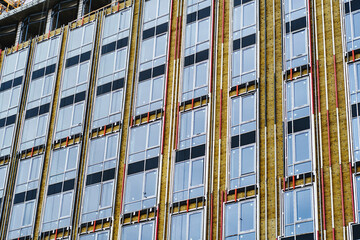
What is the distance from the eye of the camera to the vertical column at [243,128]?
1841 inches

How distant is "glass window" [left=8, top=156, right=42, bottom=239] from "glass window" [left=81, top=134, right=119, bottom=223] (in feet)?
16.7

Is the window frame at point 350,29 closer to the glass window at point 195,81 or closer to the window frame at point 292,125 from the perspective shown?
the window frame at point 292,125

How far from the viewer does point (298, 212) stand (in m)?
44.5

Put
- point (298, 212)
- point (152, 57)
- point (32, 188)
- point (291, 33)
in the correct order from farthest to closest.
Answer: point (32, 188)
point (152, 57)
point (291, 33)
point (298, 212)

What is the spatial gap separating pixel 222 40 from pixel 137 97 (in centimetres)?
770

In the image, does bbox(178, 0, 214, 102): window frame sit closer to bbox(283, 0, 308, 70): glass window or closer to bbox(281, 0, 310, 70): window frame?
bbox(281, 0, 310, 70): window frame

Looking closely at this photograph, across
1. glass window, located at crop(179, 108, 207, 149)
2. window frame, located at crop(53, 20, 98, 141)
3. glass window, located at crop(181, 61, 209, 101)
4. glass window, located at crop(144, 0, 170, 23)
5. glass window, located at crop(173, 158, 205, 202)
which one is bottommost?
glass window, located at crop(173, 158, 205, 202)

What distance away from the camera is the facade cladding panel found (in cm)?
4588

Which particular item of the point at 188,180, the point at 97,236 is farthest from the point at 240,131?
the point at 97,236

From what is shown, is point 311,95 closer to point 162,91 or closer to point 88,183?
point 162,91

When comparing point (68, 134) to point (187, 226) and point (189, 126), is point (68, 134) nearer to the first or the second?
point (189, 126)

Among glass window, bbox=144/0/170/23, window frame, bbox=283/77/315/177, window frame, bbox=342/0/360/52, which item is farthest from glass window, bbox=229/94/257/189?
glass window, bbox=144/0/170/23

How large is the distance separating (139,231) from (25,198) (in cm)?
1231

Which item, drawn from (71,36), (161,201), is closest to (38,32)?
(71,36)
